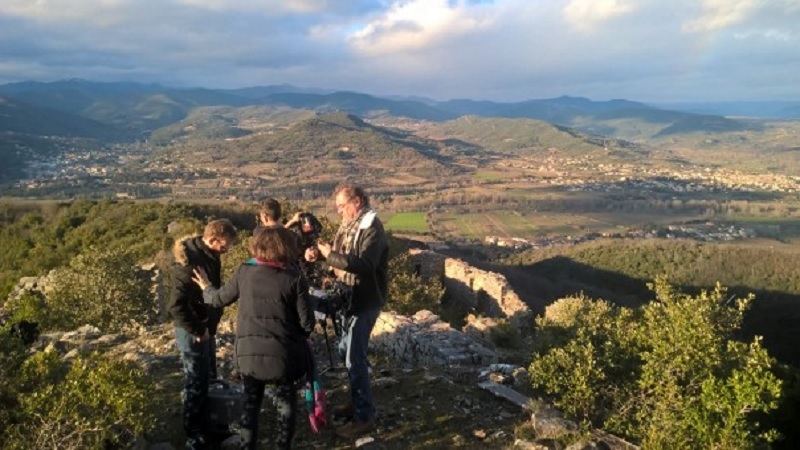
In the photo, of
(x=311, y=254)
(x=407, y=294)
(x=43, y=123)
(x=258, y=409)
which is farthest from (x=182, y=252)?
(x=43, y=123)

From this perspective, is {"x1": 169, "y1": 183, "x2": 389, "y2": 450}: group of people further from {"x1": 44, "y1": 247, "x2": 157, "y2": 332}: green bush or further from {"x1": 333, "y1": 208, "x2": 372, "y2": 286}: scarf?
{"x1": 44, "y1": 247, "x2": 157, "y2": 332}: green bush

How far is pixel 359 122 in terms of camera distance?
142 metres

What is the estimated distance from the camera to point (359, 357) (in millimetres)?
5445

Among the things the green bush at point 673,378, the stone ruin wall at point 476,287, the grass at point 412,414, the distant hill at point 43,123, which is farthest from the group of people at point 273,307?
the distant hill at point 43,123

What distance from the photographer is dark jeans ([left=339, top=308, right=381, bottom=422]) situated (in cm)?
539

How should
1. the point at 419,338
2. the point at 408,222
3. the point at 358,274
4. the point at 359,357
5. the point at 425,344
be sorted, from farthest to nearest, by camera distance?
the point at 408,222
the point at 419,338
the point at 425,344
the point at 359,357
the point at 358,274

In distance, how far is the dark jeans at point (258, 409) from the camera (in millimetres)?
4551

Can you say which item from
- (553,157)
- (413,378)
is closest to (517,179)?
(553,157)

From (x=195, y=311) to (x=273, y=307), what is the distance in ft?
3.63

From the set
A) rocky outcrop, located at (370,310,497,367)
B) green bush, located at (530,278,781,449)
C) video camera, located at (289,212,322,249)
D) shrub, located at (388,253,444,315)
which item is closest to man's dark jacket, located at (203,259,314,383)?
video camera, located at (289,212,322,249)

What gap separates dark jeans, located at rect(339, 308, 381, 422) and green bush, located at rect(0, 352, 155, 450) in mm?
1729

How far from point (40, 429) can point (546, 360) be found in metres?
4.62

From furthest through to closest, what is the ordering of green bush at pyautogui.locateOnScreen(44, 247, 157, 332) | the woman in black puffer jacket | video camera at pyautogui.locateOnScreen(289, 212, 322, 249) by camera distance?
green bush at pyautogui.locateOnScreen(44, 247, 157, 332) < video camera at pyautogui.locateOnScreen(289, 212, 322, 249) < the woman in black puffer jacket

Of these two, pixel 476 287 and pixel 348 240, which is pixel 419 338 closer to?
pixel 348 240
